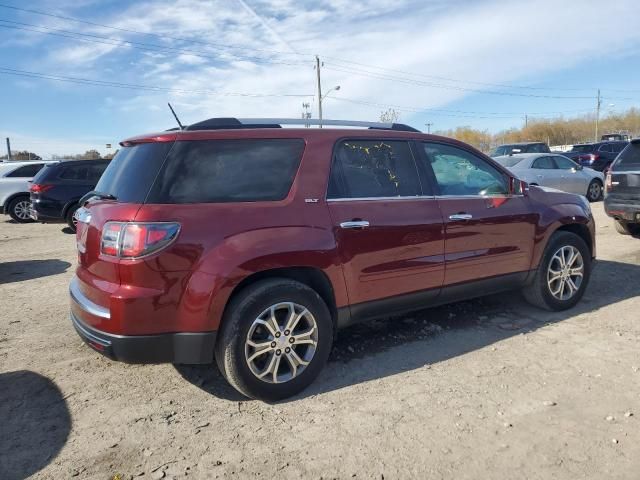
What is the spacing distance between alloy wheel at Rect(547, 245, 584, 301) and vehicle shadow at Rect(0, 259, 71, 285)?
6477mm

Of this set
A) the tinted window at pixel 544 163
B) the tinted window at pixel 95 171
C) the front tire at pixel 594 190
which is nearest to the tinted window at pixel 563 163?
the tinted window at pixel 544 163

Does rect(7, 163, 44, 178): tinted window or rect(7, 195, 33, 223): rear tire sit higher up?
rect(7, 163, 44, 178): tinted window

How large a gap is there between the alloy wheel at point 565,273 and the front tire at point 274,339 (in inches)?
102

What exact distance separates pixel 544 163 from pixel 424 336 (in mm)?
10770

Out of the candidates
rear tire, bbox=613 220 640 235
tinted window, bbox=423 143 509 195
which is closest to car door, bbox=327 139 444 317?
tinted window, bbox=423 143 509 195

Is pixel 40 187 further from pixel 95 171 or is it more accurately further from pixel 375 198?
pixel 375 198

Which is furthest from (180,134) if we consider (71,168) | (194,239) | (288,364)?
(71,168)

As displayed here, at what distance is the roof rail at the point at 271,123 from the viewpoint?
3.33m

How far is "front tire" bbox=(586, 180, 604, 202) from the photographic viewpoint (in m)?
15.1

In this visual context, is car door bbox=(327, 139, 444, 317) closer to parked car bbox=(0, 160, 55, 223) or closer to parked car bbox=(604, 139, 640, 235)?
parked car bbox=(604, 139, 640, 235)

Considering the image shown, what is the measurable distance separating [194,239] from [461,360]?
224 centimetres

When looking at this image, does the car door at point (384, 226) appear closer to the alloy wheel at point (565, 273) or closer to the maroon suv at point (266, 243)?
the maroon suv at point (266, 243)

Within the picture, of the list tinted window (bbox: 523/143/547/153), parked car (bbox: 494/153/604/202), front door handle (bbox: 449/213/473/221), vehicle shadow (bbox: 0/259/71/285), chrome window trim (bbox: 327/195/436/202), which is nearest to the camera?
chrome window trim (bbox: 327/195/436/202)

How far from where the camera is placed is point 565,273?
4828mm
